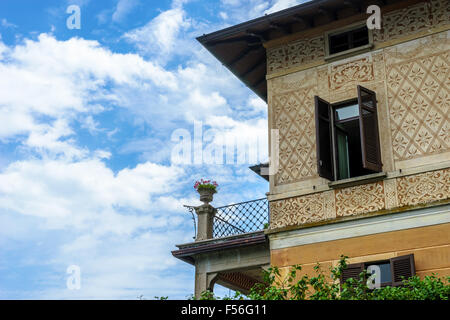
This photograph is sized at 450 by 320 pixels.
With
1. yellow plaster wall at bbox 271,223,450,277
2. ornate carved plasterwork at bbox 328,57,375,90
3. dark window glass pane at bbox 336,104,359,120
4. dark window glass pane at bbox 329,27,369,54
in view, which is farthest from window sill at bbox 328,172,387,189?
dark window glass pane at bbox 329,27,369,54

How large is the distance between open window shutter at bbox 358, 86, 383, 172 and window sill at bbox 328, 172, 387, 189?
11 cm

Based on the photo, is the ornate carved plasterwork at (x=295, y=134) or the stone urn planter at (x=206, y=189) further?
the stone urn planter at (x=206, y=189)

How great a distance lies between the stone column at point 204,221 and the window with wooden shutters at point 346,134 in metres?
3.34

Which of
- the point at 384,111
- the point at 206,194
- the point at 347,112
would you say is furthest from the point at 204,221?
the point at 384,111

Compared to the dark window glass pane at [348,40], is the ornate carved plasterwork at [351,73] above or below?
below

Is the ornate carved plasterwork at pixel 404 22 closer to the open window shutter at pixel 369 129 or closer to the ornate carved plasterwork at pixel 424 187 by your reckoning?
the open window shutter at pixel 369 129

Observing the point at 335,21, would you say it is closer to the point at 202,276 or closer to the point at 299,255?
the point at 299,255

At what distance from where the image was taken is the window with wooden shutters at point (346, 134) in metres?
10.9

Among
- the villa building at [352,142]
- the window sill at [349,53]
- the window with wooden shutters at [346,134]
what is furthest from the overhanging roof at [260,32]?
the window with wooden shutters at [346,134]

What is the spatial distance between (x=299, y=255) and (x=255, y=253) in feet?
7.13
